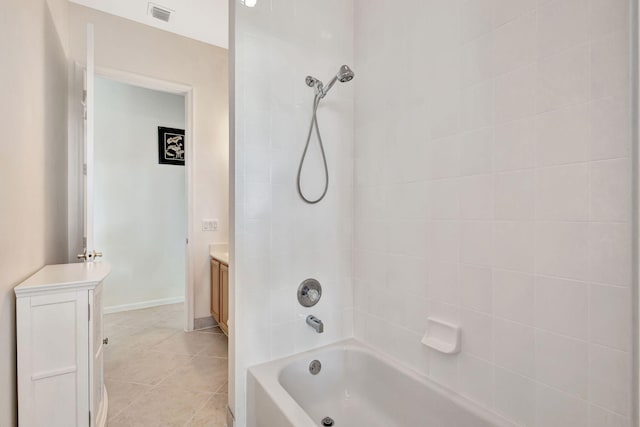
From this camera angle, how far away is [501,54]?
1139mm

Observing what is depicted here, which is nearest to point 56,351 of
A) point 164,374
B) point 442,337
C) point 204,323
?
point 164,374

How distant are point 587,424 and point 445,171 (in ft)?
3.11

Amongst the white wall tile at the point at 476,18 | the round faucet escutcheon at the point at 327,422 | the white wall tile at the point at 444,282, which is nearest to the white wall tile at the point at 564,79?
the white wall tile at the point at 476,18

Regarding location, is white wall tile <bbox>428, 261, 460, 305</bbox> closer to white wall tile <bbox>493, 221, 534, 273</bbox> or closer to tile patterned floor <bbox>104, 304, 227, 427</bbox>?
white wall tile <bbox>493, 221, 534, 273</bbox>

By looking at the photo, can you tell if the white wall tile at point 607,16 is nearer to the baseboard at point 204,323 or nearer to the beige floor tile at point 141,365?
the beige floor tile at point 141,365

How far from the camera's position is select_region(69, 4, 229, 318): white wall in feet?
9.05

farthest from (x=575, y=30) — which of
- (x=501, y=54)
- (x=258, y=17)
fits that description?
(x=258, y=17)

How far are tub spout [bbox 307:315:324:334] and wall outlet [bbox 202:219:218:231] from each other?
6.10ft

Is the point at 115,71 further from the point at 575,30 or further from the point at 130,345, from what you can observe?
the point at 575,30

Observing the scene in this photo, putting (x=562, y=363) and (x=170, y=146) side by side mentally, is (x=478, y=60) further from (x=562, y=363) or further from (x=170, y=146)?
(x=170, y=146)

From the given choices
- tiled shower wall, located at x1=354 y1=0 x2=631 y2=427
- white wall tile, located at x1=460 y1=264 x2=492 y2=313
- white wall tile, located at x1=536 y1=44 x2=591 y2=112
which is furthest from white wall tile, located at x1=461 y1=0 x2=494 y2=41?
white wall tile, located at x1=460 y1=264 x2=492 y2=313

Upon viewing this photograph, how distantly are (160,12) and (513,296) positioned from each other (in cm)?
325

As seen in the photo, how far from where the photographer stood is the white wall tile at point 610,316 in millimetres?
853

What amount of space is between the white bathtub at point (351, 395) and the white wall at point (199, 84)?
1.87 meters
